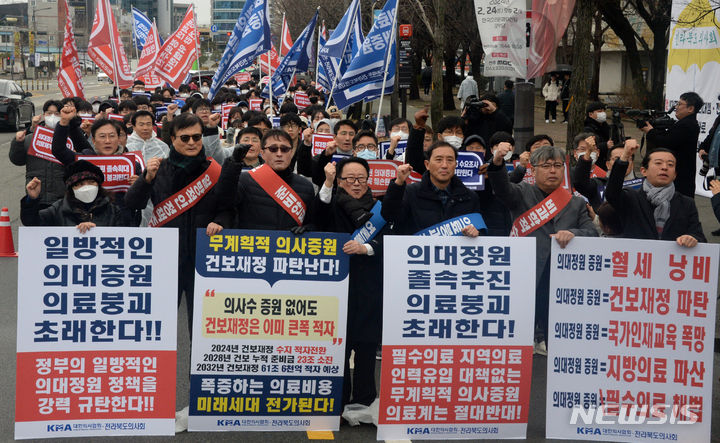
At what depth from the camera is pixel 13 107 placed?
31141mm

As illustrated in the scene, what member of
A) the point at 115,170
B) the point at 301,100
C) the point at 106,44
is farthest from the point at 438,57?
the point at 115,170

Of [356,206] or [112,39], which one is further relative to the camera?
[112,39]

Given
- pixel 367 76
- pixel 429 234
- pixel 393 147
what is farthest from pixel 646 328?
pixel 367 76

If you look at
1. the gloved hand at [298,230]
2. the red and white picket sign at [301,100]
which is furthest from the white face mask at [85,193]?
the red and white picket sign at [301,100]

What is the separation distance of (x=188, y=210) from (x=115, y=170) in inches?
62.6

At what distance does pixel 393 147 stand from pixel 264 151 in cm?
292

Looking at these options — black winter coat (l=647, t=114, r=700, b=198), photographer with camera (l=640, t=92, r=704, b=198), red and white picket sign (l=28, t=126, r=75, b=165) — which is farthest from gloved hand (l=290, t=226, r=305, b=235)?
black winter coat (l=647, t=114, r=700, b=198)

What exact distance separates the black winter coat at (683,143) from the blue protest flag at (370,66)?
3357mm

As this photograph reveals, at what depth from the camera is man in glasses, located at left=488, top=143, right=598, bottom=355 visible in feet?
21.3

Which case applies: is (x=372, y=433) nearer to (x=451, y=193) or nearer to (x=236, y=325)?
(x=236, y=325)

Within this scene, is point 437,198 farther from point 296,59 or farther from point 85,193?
point 296,59

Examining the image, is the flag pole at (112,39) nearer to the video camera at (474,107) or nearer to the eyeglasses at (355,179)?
the video camera at (474,107)

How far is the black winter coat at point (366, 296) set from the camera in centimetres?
576

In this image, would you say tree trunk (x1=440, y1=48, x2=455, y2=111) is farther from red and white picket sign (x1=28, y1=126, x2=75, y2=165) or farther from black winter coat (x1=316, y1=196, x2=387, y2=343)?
black winter coat (x1=316, y1=196, x2=387, y2=343)
